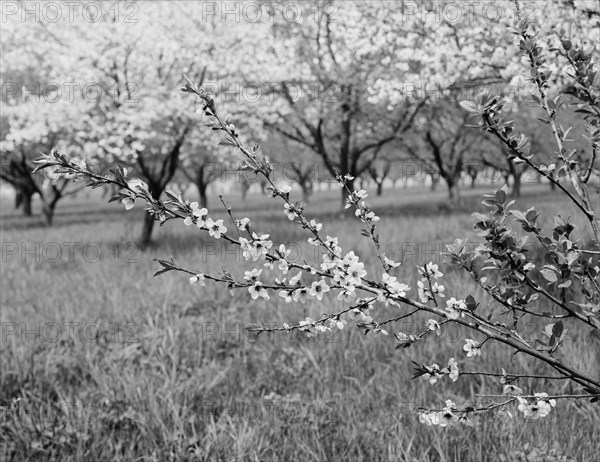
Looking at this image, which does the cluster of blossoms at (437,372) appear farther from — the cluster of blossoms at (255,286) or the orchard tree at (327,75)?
the orchard tree at (327,75)

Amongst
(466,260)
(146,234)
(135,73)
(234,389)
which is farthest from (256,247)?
(135,73)

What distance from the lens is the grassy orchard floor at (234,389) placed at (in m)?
3.15

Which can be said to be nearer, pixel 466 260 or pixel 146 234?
pixel 466 260

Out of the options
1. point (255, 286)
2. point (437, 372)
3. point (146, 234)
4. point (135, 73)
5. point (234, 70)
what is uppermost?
point (234, 70)

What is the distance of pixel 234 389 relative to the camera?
168 inches

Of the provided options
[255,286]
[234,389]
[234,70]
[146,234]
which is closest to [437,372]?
[255,286]

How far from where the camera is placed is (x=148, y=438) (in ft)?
11.6

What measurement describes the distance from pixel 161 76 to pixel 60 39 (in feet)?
9.79

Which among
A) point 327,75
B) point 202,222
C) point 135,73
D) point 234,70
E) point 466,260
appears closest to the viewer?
point 202,222

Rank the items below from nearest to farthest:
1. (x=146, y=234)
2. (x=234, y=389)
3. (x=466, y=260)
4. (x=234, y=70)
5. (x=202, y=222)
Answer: (x=202, y=222) → (x=466, y=260) → (x=234, y=389) → (x=146, y=234) → (x=234, y=70)

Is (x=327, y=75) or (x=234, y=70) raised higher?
(x=327, y=75)

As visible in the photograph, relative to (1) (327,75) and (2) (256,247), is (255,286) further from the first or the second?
(1) (327,75)

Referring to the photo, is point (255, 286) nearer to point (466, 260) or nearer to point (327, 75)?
point (466, 260)

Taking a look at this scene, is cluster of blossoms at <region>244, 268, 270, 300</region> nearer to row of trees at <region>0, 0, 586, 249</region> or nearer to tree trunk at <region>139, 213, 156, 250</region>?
row of trees at <region>0, 0, 586, 249</region>
